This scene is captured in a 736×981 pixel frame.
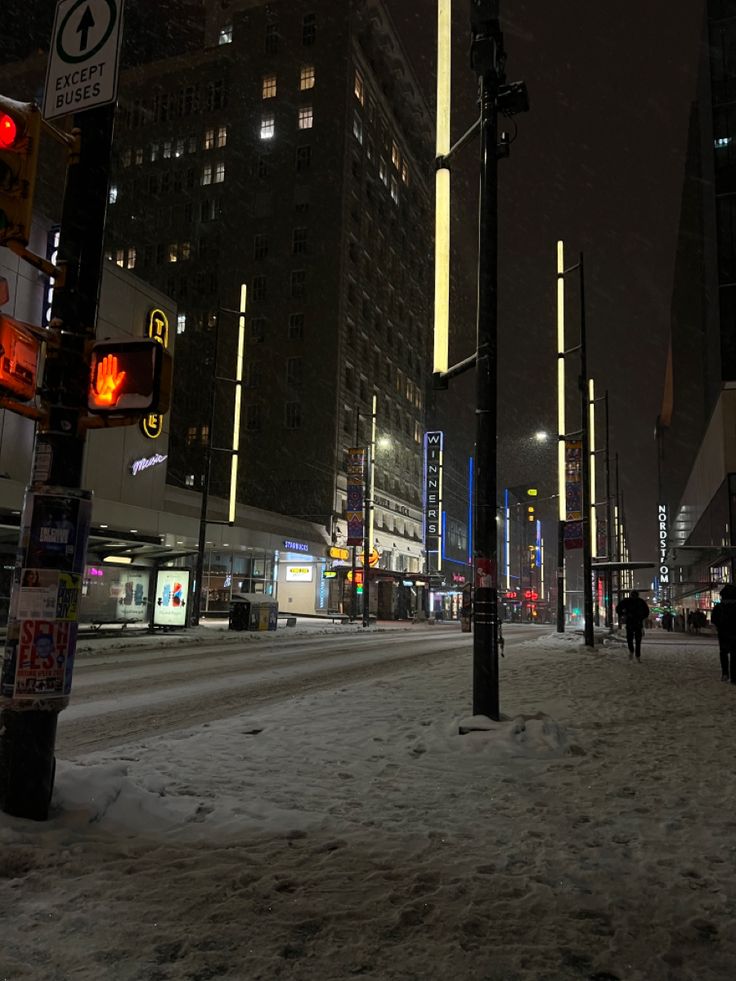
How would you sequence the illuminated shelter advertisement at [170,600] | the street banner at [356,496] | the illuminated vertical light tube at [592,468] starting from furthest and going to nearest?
1. the street banner at [356,496]
2. the illuminated shelter advertisement at [170,600]
3. the illuminated vertical light tube at [592,468]

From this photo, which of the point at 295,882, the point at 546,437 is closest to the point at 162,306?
the point at 546,437

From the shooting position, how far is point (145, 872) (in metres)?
3.93

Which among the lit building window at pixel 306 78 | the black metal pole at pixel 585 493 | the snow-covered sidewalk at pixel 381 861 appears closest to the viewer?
the snow-covered sidewalk at pixel 381 861

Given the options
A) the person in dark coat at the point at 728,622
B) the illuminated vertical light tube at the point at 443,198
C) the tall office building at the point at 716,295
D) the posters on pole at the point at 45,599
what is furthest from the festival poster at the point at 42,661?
the tall office building at the point at 716,295

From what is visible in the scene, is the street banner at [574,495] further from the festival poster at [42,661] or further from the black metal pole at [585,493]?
the festival poster at [42,661]

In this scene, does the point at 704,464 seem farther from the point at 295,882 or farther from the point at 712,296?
the point at 295,882

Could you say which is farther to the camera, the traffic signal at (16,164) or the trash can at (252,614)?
the trash can at (252,614)

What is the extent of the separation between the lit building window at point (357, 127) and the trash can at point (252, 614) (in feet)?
171

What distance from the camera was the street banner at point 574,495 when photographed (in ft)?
82.0

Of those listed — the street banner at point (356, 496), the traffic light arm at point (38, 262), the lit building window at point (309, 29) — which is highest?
the lit building window at point (309, 29)

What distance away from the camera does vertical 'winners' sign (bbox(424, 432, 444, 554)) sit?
6919 cm

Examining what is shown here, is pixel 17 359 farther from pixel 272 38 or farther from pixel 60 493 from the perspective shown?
pixel 272 38

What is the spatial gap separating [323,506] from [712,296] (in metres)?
31.8

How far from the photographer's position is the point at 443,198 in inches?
378
